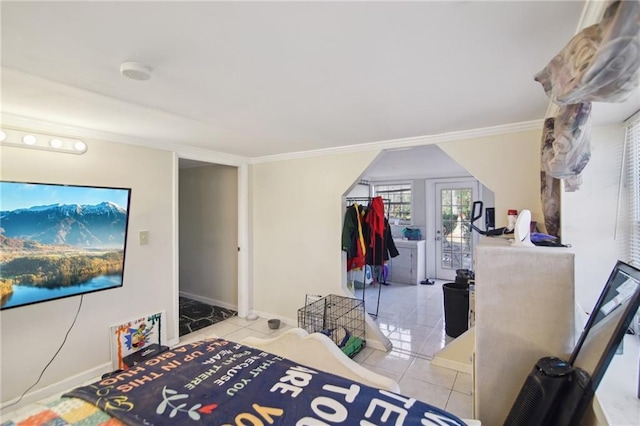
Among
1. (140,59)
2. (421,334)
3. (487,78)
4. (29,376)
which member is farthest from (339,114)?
(29,376)

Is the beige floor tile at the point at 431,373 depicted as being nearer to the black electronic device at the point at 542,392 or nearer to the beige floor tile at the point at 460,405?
the beige floor tile at the point at 460,405

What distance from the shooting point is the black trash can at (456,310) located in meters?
3.39

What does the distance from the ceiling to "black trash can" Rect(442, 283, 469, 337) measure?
6.16ft

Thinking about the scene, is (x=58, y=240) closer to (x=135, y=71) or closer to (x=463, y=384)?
(x=135, y=71)

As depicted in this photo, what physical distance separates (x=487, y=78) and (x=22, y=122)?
3242 millimetres

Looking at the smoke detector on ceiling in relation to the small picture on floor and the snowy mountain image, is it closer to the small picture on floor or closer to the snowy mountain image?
the snowy mountain image

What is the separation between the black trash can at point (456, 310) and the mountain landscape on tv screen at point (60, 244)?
3.39 metres

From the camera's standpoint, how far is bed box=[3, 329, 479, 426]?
4.05 ft

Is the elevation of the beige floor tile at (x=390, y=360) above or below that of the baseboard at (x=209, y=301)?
below

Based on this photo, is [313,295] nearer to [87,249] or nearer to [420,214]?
[87,249]

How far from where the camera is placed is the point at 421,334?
364 cm

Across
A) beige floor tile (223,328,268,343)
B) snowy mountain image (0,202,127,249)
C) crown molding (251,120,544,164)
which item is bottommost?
beige floor tile (223,328,268,343)

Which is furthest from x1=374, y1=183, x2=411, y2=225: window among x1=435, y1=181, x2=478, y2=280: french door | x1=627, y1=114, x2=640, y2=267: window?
x1=627, y1=114, x2=640, y2=267: window

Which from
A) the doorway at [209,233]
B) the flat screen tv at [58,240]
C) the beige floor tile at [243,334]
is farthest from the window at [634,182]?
the doorway at [209,233]
